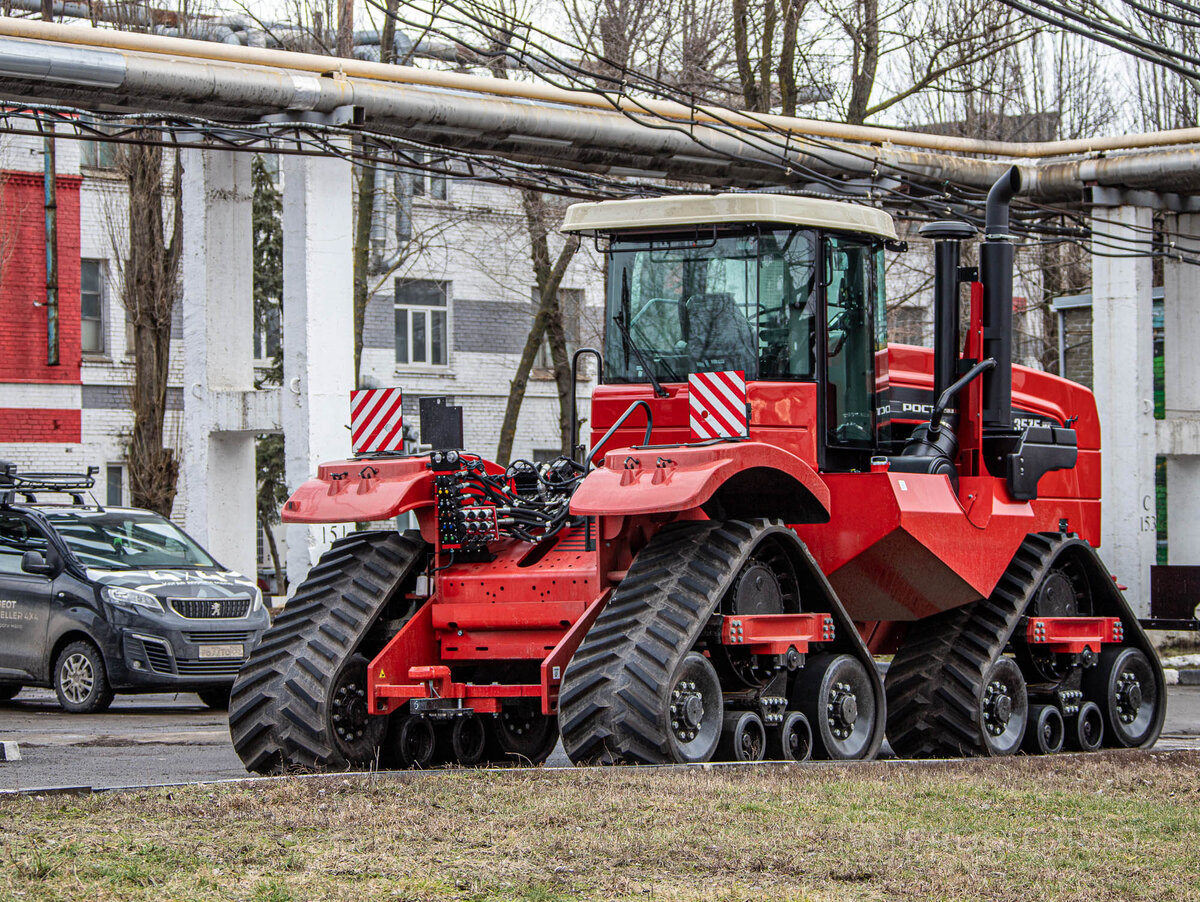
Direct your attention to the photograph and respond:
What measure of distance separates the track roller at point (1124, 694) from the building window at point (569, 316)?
2581 cm

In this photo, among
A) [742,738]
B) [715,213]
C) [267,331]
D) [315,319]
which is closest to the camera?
[742,738]

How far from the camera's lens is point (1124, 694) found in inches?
521

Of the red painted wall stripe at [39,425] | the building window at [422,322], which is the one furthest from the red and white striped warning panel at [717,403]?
the building window at [422,322]

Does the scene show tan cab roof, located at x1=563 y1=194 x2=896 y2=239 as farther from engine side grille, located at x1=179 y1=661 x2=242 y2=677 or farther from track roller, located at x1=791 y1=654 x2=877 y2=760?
engine side grille, located at x1=179 y1=661 x2=242 y2=677

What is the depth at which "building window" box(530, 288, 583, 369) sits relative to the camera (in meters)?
39.7

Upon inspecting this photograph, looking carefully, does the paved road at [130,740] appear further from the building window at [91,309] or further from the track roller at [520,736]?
the building window at [91,309]

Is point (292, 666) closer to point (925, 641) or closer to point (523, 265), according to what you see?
point (925, 641)

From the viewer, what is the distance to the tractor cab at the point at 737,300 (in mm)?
10781

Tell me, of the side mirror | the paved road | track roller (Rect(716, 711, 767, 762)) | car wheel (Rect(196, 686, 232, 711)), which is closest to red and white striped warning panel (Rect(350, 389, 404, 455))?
the paved road

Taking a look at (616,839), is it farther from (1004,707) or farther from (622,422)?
(1004,707)

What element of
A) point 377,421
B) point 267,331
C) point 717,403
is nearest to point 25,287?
point 267,331

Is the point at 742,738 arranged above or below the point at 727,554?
below

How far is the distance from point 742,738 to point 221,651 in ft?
25.3

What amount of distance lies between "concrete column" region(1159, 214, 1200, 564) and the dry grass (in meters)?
15.8
